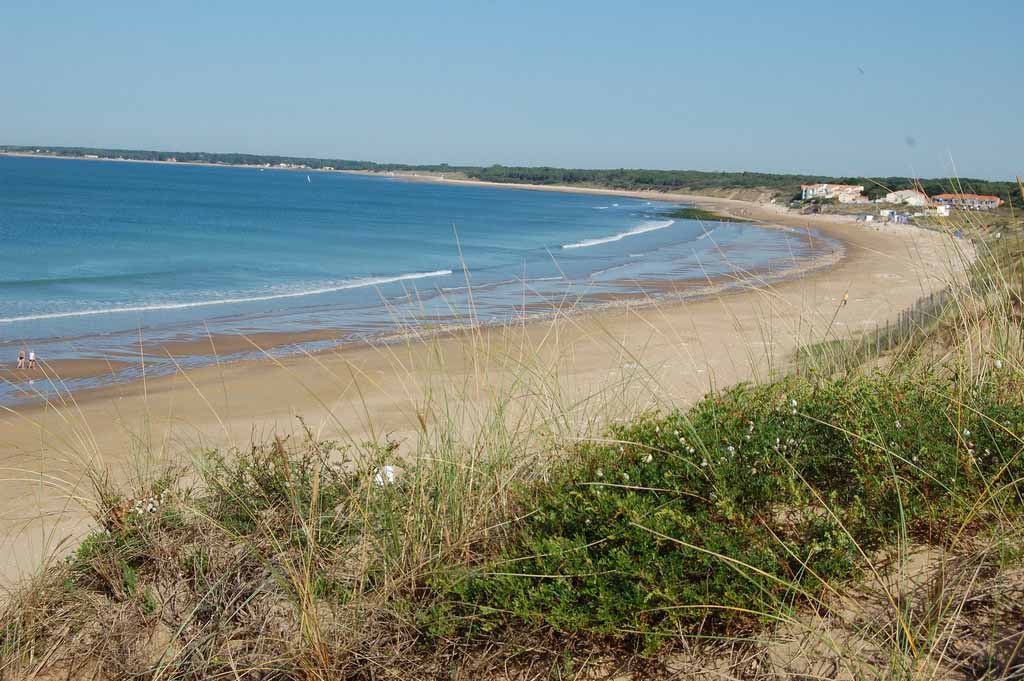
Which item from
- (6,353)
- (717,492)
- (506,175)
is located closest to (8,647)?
(717,492)

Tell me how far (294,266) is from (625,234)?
22.9m

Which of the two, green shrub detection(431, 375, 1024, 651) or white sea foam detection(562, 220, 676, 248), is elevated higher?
green shrub detection(431, 375, 1024, 651)

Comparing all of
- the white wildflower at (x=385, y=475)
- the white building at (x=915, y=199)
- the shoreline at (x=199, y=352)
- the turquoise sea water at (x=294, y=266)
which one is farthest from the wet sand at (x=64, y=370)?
the white building at (x=915, y=199)

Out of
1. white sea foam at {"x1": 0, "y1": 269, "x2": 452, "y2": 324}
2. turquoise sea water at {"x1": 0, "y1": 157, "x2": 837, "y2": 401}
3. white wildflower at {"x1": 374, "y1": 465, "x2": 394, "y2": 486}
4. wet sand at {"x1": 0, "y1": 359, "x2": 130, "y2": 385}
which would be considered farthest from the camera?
white sea foam at {"x1": 0, "y1": 269, "x2": 452, "y2": 324}

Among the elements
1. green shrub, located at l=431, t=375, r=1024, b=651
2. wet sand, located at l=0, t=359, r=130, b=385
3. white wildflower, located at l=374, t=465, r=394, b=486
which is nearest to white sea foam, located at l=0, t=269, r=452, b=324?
wet sand, located at l=0, t=359, r=130, b=385

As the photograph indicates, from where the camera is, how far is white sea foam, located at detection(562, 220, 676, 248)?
130 feet

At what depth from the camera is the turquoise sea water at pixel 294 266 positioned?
54.8 feet

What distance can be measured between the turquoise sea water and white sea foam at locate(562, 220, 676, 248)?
0.13 metres

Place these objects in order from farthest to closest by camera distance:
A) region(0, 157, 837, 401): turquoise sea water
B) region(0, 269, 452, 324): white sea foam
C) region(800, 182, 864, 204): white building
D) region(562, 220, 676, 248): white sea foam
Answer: region(800, 182, 864, 204): white building < region(562, 220, 676, 248): white sea foam < region(0, 269, 452, 324): white sea foam < region(0, 157, 837, 401): turquoise sea water

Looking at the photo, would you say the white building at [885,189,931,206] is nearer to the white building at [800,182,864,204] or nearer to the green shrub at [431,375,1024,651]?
the green shrub at [431,375,1024,651]

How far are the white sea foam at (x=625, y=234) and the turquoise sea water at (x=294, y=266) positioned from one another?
0.42ft

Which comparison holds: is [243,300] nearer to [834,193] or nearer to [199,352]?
[199,352]

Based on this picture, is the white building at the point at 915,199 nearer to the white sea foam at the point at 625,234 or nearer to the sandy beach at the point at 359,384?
the sandy beach at the point at 359,384

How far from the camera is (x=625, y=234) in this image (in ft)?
152
